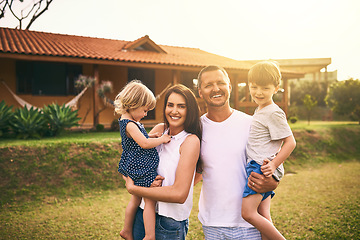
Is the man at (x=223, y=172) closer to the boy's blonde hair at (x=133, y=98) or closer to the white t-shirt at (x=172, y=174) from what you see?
the white t-shirt at (x=172, y=174)

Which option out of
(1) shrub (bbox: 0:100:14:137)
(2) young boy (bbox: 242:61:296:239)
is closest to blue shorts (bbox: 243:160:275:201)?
(2) young boy (bbox: 242:61:296:239)

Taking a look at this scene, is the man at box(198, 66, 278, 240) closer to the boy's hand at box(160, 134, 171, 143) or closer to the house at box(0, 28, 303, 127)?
the boy's hand at box(160, 134, 171, 143)

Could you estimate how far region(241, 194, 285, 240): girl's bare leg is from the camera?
2.12 m

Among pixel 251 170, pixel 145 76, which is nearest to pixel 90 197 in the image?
pixel 251 170

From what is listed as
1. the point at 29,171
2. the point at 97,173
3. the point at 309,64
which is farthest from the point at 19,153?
the point at 309,64

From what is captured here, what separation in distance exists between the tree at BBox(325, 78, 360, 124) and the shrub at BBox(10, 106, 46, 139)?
58.3 feet

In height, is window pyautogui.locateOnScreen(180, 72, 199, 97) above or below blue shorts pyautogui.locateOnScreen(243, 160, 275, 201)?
above

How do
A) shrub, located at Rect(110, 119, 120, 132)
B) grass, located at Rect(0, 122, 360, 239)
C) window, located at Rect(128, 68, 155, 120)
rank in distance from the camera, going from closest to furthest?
1. grass, located at Rect(0, 122, 360, 239)
2. shrub, located at Rect(110, 119, 120, 132)
3. window, located at Rect(128, 68, 155, 120)

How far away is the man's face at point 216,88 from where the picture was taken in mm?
2318

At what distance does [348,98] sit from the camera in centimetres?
1923

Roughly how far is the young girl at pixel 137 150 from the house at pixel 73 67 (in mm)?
8682

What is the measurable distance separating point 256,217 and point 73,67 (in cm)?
1202

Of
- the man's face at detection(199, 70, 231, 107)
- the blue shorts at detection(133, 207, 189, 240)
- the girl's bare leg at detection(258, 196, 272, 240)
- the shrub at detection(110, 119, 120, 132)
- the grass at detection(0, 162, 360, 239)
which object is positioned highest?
the man's face at detection(199, 70, 231, 107)

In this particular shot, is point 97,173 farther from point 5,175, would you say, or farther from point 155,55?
point 155,55
